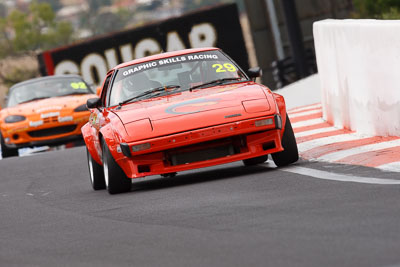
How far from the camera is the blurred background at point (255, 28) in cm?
2562

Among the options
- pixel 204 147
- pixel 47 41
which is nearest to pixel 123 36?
pixel 204 147

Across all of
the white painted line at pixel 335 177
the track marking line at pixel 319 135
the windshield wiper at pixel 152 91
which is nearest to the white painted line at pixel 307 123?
the track marking line at pixel 319 135

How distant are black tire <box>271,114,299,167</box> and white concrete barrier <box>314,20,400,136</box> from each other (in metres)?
→ 1.23

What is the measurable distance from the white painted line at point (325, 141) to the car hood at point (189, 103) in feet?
4.67

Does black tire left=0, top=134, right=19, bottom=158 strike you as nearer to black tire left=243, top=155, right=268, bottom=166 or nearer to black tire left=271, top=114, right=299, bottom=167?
black tire left=243, top=155, right=268, bottom=166

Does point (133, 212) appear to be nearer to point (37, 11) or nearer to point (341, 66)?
point (341, 66)

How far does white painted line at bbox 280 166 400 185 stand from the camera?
724 centimetres

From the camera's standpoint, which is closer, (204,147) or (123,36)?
(204,147)

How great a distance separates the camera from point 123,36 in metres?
30.6

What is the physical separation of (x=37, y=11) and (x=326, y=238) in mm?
65179

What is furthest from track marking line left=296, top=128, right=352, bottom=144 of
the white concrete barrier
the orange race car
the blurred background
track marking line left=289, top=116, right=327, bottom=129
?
the blurred background

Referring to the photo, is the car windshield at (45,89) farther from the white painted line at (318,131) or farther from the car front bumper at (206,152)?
the car front bumper at (206,152)

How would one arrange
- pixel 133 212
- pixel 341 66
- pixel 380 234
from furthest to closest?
pixel 341 66 < pixel 133 212 < pixel 380 234

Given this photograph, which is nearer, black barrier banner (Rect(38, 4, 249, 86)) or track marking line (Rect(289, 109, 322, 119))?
track marking line (Rect(289, 109, 322, 119))
